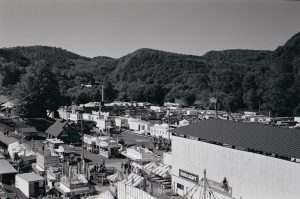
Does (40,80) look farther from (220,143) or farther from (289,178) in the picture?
(289,178)

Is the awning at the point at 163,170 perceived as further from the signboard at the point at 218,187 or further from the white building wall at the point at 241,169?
the signboard at the point at 218,187

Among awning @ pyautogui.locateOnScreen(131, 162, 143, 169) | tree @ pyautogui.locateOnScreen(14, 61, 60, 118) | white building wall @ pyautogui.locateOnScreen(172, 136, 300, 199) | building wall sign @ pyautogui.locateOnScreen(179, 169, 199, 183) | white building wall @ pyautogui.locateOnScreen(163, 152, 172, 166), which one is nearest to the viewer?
white building wall @ pyautogui.locateOnScreen(172, 136, 300, 199)

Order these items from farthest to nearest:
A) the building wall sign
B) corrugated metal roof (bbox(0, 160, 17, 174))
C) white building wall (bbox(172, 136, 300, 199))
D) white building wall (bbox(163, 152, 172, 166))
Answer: white building wall (bbox(163, 152, 172, 166)), corrugated metal roof (bbox(0, 160, 17, 174)), the building wall sign, white building wall (bbox(172, 136, 300, 199))

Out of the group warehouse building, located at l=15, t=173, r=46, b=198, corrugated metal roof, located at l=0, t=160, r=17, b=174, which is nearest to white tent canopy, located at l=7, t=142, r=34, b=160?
corrugated metal roof, located at l=0, t=160, r=17, b=174

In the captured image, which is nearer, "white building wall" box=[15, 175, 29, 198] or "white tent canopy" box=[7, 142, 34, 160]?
"white building wall" box=[15, 175, 29, 198]

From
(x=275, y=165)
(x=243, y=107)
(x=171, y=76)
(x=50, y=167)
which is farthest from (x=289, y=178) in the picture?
(x=171, y=76)

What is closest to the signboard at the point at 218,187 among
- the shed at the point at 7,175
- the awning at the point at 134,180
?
the awning at the point at 134,180

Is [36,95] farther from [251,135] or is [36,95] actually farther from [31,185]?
[251,135]

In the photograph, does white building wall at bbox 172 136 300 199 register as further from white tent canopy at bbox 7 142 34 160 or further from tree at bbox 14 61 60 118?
tree at bbox 14 61 60 118
